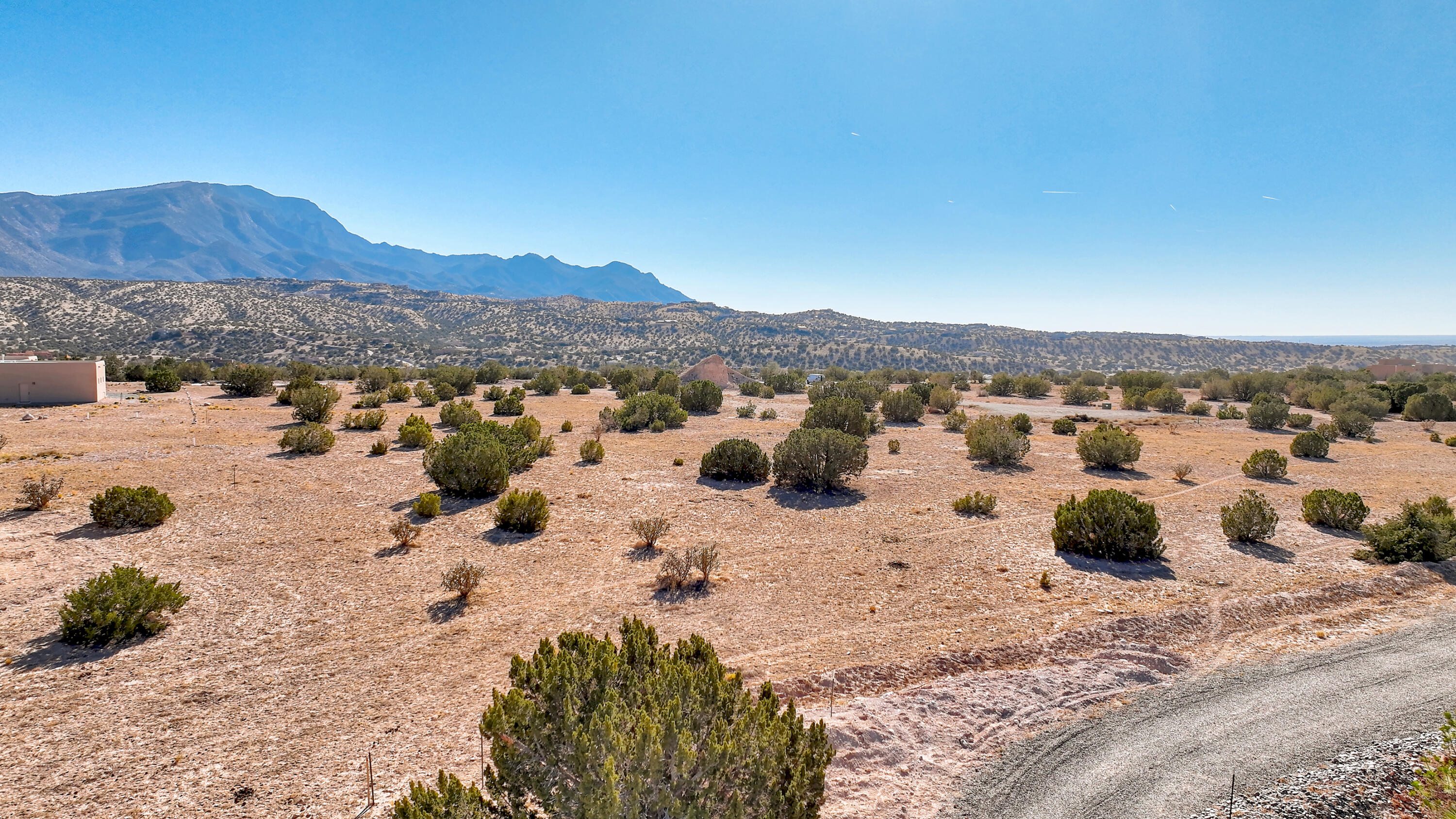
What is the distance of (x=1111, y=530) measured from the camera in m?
9.45

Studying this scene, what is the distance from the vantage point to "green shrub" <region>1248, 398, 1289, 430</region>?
25469 mm

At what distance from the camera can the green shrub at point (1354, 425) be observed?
22.6 m

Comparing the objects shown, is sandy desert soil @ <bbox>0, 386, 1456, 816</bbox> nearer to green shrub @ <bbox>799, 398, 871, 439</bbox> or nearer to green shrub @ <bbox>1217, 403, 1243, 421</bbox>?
green shrub @ <bbox>799, 398, 871, 439</bbox>

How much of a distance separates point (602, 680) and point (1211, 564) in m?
10.1

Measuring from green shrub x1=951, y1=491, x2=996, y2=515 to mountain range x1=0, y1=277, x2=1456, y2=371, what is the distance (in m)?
56.4

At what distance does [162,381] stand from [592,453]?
2604 centimetres

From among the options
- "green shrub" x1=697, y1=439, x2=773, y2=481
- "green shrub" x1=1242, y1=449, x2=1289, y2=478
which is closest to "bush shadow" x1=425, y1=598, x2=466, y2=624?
"green shrub" x1=697, y1=439, x2=773, y2=481

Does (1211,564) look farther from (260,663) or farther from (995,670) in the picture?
(260,663)

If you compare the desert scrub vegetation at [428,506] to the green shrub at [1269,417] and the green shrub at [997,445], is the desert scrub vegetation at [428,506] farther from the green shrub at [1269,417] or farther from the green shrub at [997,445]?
the green shrub at [1269,417]

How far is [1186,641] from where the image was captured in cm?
696

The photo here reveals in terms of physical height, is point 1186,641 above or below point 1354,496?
below

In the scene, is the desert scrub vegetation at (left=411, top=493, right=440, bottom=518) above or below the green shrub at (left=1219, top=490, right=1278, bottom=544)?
below

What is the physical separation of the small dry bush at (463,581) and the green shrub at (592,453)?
26.6ft

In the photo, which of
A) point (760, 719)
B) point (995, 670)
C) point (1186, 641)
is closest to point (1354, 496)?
point (1186, 641)
